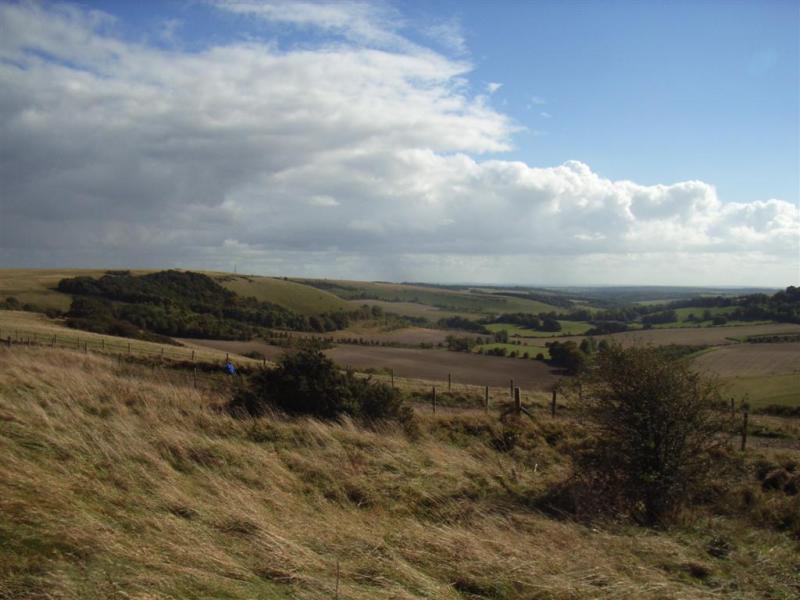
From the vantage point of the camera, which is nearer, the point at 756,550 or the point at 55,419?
the point at 756,550

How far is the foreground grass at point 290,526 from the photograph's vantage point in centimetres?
423

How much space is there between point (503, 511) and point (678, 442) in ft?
10.9

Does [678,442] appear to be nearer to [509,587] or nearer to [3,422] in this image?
[509,587]

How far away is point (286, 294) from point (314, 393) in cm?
11104

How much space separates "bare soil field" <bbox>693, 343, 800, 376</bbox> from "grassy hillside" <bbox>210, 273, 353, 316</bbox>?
73.6 meters

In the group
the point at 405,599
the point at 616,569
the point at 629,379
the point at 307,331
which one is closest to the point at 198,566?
the point at 405,599

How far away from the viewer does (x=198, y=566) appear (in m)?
4.31

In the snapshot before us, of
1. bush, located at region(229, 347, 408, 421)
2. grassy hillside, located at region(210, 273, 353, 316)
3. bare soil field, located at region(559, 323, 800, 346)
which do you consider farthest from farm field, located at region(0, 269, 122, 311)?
bare soil field, located at region(559, 323, 800, 346)

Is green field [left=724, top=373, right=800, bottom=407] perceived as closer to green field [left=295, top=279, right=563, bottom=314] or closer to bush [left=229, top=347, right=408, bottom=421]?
bush [left=229, top=347, right=408, bottom=421]

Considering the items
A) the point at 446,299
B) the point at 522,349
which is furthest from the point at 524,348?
the point at 446,299

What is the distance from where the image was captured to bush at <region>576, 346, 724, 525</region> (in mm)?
8711

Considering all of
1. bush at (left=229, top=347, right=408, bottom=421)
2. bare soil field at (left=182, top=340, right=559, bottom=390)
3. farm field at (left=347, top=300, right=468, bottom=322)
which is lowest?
bare soil field at (left=182, top=340, right=559, bottom=390)

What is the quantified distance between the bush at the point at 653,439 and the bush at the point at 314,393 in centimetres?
678

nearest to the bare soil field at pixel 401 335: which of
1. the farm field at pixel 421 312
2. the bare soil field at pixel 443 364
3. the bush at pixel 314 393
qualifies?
the bare soil field at pixel 443 364
